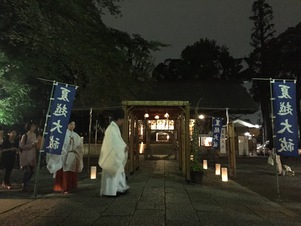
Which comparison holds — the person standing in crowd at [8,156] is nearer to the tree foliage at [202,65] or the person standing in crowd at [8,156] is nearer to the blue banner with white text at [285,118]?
the blue banner with white text at [285,118]

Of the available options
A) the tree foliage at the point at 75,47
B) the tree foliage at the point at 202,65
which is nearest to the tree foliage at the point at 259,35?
the tree foliage at the point at 202,65

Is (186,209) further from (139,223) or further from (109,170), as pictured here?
(109,170)

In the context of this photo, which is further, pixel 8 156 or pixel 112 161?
pixel 8 156

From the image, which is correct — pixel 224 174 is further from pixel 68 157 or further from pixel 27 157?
pixel 27 157

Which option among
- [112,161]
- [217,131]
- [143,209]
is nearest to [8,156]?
[112,161]

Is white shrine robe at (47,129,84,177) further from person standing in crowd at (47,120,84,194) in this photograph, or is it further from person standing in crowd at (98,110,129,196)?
person standing in crowd at (98,110,129,196)

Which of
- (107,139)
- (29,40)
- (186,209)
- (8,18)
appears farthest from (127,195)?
(8,18)

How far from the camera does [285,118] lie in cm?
879

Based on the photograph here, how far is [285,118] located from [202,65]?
118ft

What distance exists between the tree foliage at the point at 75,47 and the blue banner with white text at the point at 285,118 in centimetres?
537

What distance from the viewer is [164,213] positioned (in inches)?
239

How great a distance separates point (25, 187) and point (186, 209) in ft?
16.0

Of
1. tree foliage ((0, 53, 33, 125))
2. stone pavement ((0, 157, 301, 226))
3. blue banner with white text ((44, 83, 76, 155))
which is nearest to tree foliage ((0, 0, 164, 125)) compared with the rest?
tree foliage ((0, 53, 33, 125))

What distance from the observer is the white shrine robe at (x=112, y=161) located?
302 inches
